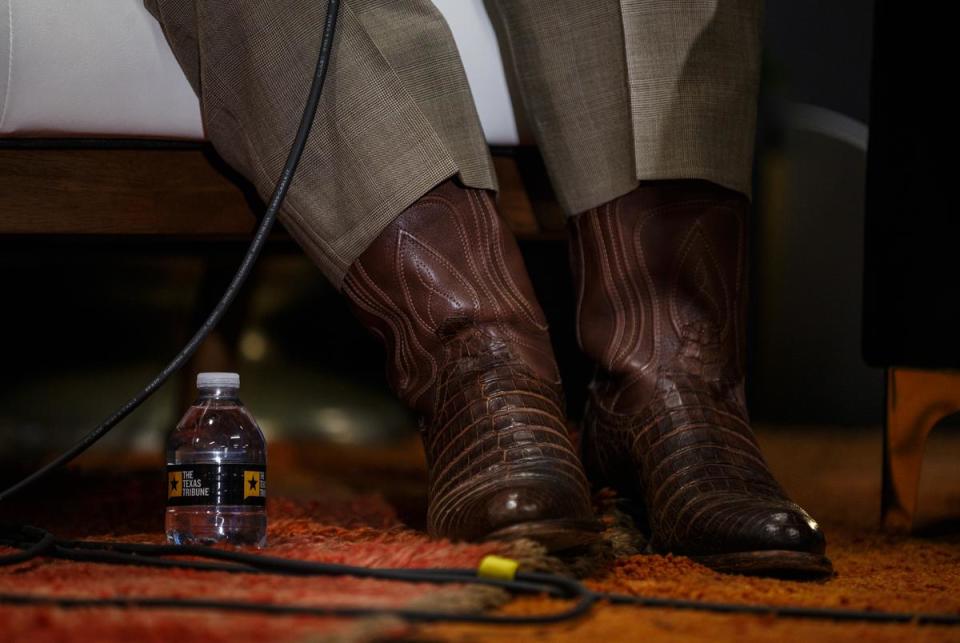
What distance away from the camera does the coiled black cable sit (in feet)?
1.52

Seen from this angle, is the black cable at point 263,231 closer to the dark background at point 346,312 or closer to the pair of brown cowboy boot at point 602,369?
the pair of brown cowboy boot at point 602,369

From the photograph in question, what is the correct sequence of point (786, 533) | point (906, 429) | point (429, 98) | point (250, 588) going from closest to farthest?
1. point (250, 588)
2. point (786, 533)
3. point (429, 98)
4. point (906, 429)

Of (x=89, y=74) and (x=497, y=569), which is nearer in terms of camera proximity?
(x=497, y=569)

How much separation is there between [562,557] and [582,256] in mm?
285

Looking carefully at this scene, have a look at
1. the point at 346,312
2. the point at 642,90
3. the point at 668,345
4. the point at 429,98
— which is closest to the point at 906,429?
the point at 668,345

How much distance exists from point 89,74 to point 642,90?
463 mm

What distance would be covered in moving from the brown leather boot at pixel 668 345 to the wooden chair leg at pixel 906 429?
0.24m

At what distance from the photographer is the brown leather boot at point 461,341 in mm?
680

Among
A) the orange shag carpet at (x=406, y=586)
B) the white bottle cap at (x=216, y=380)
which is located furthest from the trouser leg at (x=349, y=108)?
the orange shag carpet at (x=406, y=586)

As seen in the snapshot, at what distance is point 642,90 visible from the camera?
0.77 m

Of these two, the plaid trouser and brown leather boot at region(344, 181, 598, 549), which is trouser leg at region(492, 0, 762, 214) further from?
brown leather boot at region(344, 181, 598, 549)

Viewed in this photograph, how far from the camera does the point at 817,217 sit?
5.21ft

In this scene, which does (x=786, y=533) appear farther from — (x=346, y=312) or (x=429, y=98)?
(x=346, y=312)

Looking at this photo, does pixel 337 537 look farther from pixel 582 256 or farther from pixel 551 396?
pixel 582 256
